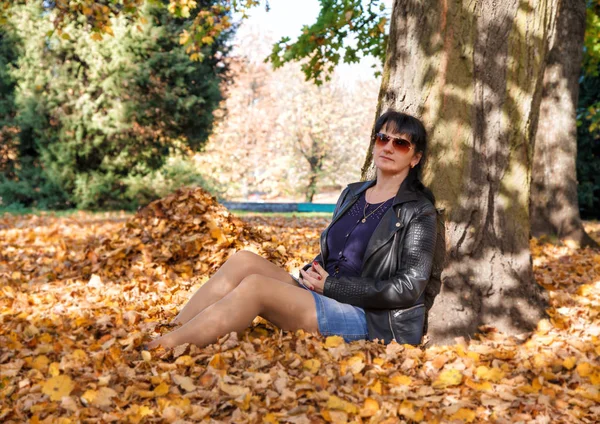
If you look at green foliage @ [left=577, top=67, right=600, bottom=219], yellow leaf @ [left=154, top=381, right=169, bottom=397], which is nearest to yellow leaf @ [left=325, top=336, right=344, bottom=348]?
yellow leaf @ [left=154, top=381, right=169, bottom=397]

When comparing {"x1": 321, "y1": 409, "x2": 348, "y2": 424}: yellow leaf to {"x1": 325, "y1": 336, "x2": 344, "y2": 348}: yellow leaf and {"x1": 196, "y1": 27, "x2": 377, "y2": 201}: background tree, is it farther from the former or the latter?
{"x1": 196, "y1": 27, "x2": 377, "y2": 201}: background tree

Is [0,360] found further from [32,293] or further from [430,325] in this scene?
[430,325]

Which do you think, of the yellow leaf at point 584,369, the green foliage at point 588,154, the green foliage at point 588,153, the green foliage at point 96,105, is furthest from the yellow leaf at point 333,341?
the green foliage at point 588,153

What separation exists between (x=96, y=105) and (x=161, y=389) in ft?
45.7

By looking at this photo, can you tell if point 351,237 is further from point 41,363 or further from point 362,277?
point 41,363

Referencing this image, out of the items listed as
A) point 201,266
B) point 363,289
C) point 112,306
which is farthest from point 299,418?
point 201,266

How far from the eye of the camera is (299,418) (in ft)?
8.90

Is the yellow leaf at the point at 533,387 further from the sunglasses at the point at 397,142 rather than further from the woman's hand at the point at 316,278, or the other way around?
the sunglasses at the point at 397,142

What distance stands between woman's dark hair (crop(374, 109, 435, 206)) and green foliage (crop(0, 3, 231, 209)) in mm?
12417

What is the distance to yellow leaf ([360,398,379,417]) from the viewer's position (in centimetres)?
277

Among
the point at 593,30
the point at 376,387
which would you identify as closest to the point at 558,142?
the point at 593,30

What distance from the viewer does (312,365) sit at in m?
3.20

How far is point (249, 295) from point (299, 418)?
2.76 ft

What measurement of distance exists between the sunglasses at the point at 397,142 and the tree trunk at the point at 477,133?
220 mm
